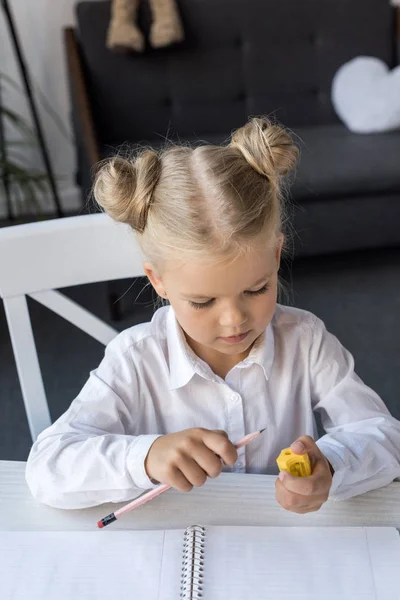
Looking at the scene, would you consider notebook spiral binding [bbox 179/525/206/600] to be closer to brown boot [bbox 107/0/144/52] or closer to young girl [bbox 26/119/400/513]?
young girl [bbox 26/119/400/513]

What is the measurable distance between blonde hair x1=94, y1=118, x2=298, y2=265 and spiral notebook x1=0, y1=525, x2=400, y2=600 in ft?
1.05

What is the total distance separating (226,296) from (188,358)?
0.17 meters

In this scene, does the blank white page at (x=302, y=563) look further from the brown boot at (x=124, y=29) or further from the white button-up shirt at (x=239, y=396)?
the brown boot at (x=124, y=29)

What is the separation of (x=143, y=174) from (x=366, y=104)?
194 centimetres

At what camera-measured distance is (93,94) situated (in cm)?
274

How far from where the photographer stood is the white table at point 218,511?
2.62 ft

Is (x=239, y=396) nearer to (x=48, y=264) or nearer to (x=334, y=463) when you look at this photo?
(x=334, y=463)

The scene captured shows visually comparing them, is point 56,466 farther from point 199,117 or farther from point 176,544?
point 199,117

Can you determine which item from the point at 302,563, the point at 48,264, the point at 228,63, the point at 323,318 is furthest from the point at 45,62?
the point at 302,563

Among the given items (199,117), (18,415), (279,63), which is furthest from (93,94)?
(18,415)

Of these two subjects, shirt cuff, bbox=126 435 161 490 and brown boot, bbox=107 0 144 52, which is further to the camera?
brown boot, bbox=107 0 144 52

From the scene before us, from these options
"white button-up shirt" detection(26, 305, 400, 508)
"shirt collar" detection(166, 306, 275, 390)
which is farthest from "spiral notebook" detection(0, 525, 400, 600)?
"shirt collar" detection(166, 306, 275, 390)

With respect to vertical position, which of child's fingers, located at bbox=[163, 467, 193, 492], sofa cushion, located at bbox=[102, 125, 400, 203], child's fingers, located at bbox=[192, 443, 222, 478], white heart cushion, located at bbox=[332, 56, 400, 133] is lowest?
sofa cushion, located at bbox=[102, 125, 400, 203]

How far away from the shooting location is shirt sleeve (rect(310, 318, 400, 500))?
0.85 meters
